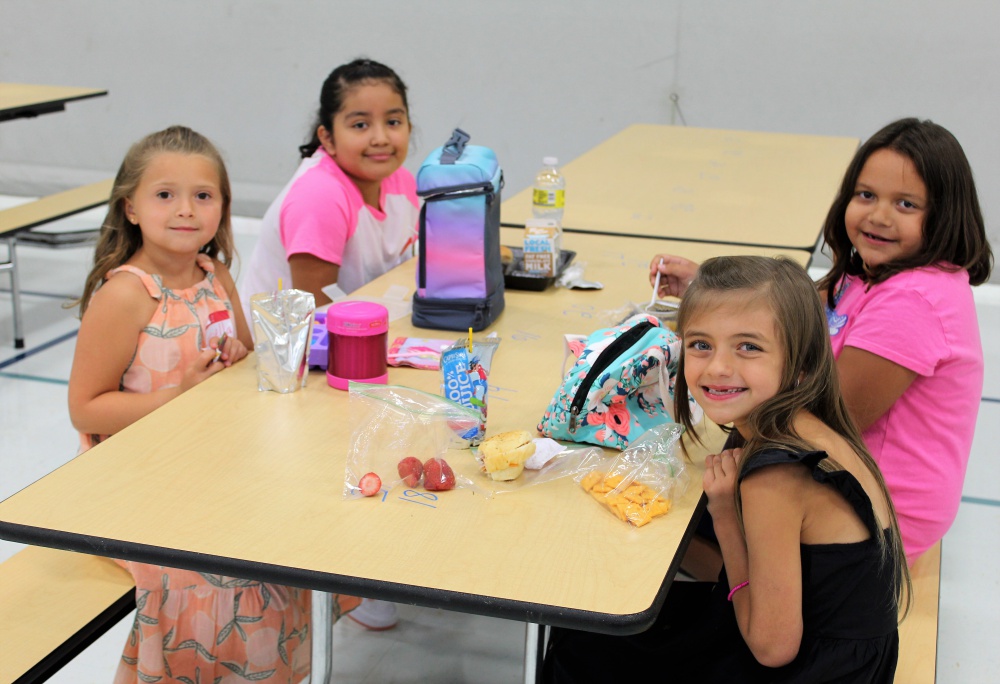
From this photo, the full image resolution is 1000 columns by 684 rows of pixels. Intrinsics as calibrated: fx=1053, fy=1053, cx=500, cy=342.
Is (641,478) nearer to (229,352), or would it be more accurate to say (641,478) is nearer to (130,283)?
(229,352)

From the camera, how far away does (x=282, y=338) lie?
1.82m

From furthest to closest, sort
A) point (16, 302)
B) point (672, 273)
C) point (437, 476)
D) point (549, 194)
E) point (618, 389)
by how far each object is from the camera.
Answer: point (16, 302) < point (549, 194) < point (672, 273) < point (618, 389) < point (437, 476)

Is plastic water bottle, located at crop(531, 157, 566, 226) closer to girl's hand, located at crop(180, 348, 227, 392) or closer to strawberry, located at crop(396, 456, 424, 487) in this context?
girl's hand, located at crop(180, 348, 227, 392)

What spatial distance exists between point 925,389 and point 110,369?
1496mm

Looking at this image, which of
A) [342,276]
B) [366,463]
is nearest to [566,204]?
[342,276]

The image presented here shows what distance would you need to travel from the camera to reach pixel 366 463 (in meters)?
1.53

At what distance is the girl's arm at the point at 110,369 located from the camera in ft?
6.34

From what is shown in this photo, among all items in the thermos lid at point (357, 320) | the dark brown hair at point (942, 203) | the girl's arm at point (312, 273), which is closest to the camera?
the thermos lid at point (357, 320)

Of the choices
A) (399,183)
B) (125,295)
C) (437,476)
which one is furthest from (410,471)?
(399,183)

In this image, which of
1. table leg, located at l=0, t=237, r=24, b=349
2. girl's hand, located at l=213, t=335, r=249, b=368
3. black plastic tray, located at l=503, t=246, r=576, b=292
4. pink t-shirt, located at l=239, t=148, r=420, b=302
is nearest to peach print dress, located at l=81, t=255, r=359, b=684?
girl's hand, located at l=213, t=335, r=249, b=368

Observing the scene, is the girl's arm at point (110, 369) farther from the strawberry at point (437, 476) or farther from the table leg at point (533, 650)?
the table leg at point (533, 650)

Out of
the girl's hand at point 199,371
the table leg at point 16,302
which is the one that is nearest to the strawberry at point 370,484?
the girl's hand at point 199,371

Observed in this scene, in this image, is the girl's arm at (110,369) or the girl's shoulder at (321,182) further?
the girl's shoulder at (321,182)

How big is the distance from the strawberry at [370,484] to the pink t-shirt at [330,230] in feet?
3.82
